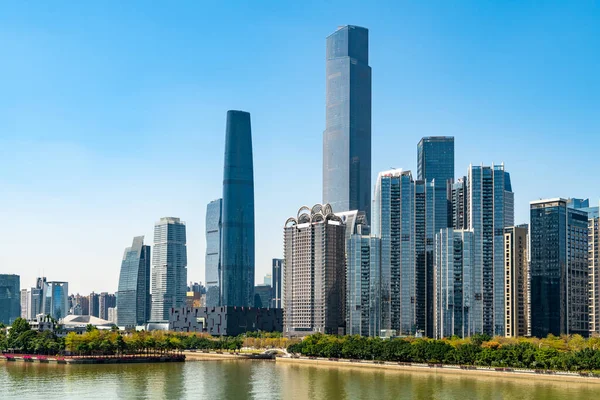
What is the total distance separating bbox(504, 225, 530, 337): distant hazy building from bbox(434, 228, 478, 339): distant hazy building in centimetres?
858

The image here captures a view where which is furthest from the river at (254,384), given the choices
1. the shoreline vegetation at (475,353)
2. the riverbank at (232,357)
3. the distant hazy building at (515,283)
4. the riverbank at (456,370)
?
the distant hazy building at (515,283)

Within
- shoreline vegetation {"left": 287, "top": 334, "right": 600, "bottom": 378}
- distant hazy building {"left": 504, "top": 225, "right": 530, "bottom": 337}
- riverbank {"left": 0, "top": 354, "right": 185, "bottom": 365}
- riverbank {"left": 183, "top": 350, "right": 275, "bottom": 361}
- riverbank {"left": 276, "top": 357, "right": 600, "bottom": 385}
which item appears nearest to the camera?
riverbank {"left": 276, "top": 357, "right": 600, "bottom": 385}

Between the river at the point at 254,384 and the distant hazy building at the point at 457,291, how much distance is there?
52617mm

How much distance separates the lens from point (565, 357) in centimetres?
13362

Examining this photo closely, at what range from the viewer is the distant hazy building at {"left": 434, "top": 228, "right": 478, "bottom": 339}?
7702 inches

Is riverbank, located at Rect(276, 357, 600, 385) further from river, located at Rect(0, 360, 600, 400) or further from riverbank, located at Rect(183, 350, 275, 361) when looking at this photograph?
riverbank, located at Rect(183, 350, 275, 361)

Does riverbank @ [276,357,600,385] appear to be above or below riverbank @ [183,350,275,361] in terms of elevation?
above

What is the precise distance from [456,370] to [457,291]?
5660 cm

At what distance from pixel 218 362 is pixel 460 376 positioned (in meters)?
56.1

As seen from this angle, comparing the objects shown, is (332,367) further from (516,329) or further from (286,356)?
(516,329)

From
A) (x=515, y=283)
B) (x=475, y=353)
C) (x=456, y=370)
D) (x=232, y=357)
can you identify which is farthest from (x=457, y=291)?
(x=456, y=370)

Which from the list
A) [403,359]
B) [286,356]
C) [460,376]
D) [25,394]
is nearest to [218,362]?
[286,356]

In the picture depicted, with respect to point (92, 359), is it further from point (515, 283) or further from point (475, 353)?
point (515, 283)

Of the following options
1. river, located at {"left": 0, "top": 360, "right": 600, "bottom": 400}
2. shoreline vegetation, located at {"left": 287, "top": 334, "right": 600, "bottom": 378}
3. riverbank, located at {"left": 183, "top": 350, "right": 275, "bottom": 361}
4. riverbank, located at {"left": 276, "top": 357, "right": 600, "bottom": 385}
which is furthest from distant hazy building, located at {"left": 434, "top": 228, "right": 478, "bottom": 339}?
river, located at {"left": 0, "top": 360, "right": 600, "bottom": 400}
